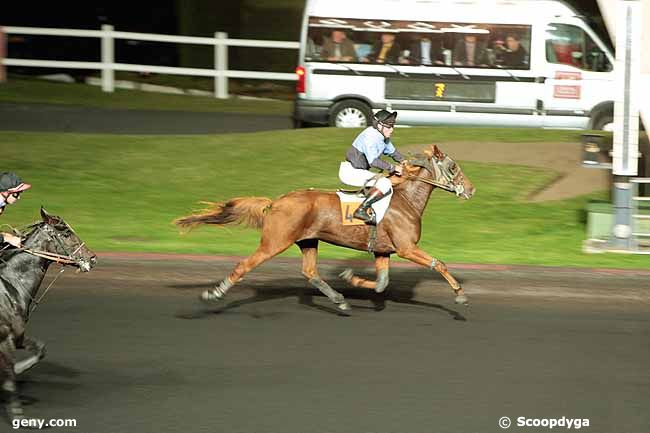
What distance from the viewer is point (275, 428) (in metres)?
7.88

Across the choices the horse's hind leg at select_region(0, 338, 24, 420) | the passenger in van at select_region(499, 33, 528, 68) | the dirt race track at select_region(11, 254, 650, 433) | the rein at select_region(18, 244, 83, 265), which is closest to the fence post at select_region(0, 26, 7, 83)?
the passenger in van at select_region(499, 33, 528, 68)

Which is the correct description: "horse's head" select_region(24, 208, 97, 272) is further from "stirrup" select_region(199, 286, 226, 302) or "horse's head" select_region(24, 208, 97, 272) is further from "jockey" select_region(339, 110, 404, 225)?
"jockey" select_region(339, 110, 404, 225)

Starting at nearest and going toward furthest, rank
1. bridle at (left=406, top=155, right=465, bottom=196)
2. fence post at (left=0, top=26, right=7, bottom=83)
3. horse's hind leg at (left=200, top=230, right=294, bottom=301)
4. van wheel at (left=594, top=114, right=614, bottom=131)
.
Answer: horse's hind leg at (left=200, top=230, right=294, bottom=301), bridle at (left=406, top=155, right=465, bottom=196), van wheel at (left=594, top=114, right=614, bottom=131), fence post at (left=0, top=26, right=7, bottom=83)

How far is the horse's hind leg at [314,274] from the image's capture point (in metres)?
11.1

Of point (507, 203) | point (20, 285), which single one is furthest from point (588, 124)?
point (20, 285)

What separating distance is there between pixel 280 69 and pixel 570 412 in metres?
24.0

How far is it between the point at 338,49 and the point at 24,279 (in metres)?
15.2

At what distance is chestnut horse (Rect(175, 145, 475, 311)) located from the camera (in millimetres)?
10922

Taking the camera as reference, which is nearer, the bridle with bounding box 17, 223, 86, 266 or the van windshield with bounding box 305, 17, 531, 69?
the bridle with bounding box 17, 223, 86, 266

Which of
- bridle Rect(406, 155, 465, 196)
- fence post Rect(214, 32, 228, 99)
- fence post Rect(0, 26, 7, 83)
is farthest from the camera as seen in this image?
fence post Rect(0, 26, 7, 83)

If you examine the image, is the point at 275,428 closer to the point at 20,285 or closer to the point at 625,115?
the point at 20,285

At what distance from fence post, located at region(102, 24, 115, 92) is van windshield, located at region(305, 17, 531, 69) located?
6.30 m

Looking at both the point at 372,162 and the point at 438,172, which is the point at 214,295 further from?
the point at 438,172

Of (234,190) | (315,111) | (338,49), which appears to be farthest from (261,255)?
(338,49)
